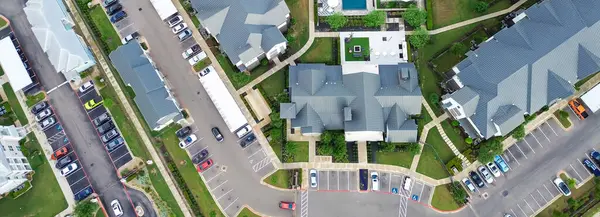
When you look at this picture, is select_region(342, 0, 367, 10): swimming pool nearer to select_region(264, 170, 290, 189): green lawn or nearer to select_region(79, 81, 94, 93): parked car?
select_region(264, 170, 290, 189): green lawn

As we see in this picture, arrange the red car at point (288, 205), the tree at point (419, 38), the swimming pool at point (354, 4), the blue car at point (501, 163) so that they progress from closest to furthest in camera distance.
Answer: the red car at point (288, 205)
the blue car at point (501, 163)
the tree at point (419, 38)
the swimming pool at point (354, 4)

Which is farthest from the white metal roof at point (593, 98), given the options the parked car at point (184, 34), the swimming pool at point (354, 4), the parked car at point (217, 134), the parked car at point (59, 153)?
the parked car at point (59, 153)

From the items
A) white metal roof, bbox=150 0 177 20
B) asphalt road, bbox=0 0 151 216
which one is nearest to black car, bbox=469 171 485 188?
asphalt road, bbox=0 0 151 216

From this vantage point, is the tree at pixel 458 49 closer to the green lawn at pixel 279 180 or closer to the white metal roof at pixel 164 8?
the green lawn at pixel 279 180

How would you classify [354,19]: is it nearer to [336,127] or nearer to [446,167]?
[336,127]

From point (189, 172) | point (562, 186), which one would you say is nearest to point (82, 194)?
point (189, 172)

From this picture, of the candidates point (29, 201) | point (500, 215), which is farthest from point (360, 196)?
point (29, 201)
